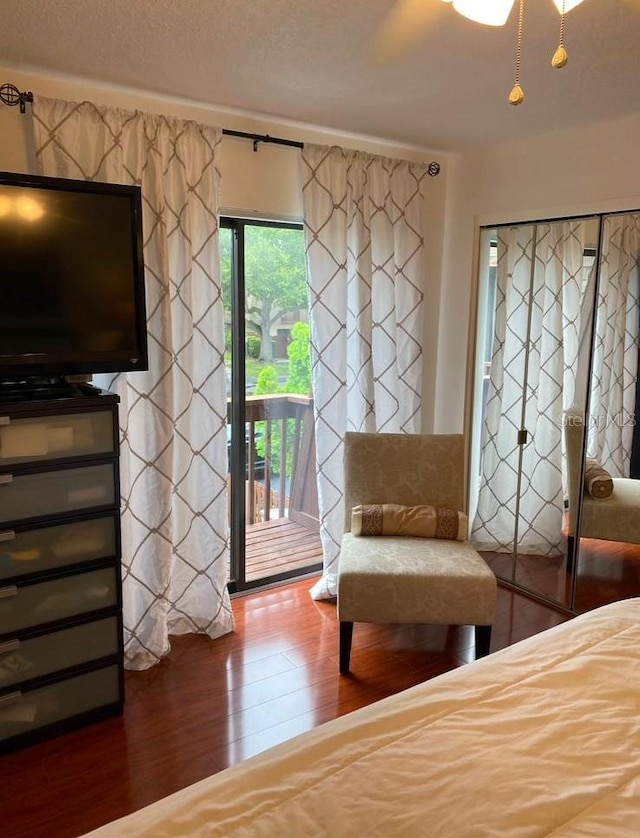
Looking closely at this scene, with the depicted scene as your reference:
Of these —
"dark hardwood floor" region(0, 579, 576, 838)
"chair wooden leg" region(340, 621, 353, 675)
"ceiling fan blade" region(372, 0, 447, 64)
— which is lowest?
"dark hardwood floor" region(0, 579, 576, 838)

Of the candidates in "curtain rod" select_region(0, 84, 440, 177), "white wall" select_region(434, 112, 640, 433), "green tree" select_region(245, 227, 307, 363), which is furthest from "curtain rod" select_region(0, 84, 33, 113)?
"white wall" select_region(434, 112, 640, 433)

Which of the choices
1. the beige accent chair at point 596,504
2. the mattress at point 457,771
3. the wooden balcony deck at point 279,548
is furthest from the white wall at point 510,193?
the mattress at point 457,771

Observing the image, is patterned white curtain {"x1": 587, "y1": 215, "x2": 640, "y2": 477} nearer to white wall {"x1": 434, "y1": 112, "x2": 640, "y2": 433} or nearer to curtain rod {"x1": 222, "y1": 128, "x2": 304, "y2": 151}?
white wall {"x1": 434, "y1": 112, "x2": 640, "y2": 433}

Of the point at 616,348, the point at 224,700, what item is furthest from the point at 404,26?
the point at 224,700

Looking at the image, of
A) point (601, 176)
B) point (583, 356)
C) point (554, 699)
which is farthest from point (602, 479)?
point (554, 699)

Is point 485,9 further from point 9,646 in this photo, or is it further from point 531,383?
point 9,646

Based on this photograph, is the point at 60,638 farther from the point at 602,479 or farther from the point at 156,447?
the point at 602,479

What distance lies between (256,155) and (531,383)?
1.81m

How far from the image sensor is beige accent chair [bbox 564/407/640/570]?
3.08 metres

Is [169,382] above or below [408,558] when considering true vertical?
above

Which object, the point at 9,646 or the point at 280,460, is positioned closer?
the point at 9,646

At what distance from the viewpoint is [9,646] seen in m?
2.17

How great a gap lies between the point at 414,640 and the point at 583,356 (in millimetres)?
1593

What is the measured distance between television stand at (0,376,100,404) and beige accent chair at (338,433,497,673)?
129cm
